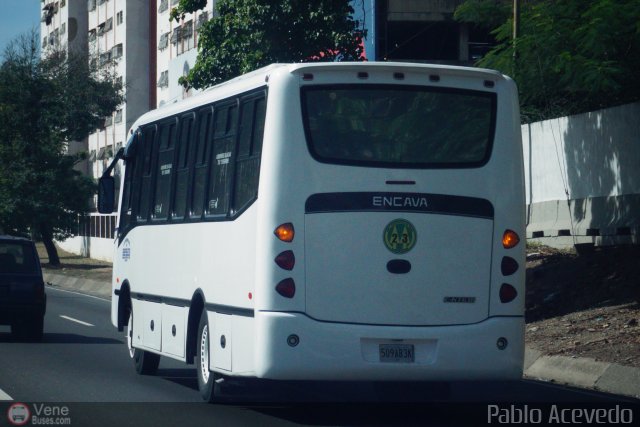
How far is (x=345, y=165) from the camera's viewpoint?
35.6 ft

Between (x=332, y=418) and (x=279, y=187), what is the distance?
2.31 m

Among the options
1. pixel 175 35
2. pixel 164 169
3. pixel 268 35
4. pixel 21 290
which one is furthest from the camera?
pixel 175 35

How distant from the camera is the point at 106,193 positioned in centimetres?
1675

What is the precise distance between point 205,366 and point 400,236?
9.01ft

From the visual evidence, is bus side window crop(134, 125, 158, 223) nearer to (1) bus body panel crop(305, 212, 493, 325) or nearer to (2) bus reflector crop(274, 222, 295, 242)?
(2) bus reflector crop(274, 222, 295, 242)

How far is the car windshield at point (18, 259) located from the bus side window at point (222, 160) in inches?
327

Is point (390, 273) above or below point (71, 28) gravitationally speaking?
below

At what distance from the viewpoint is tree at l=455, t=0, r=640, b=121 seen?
2033 cm

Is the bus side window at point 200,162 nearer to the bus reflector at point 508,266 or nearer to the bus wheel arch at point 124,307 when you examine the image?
the bus reflector at point 508,266

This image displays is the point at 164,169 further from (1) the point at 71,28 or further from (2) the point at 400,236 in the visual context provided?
(1) the point at 71,28

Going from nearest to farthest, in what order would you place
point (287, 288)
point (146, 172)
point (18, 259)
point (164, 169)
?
point (287, 288), point (164, 169), point (146, 172), point (18, 259)

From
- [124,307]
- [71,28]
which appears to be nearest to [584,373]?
[124,307]

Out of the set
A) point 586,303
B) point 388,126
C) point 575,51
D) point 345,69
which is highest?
point 575,51

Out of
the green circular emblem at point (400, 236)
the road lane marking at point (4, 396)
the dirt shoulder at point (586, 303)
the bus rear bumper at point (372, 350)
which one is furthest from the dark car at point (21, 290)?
the green circular emblem at point (400, 236)
